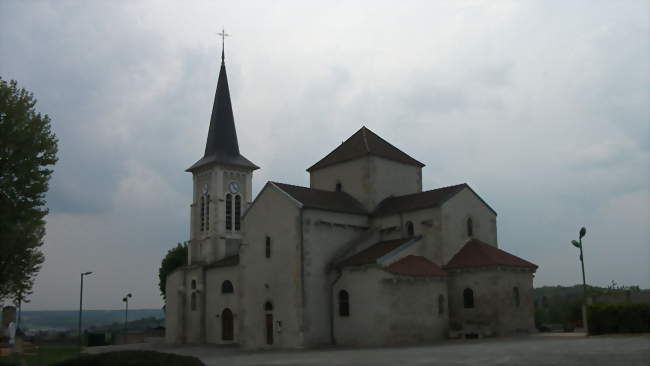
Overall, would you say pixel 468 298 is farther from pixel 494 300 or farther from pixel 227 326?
pixel 227 326

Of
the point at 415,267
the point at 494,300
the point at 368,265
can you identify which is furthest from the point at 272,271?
the point at 494,300

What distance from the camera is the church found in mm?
34156

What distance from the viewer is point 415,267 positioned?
113 feet

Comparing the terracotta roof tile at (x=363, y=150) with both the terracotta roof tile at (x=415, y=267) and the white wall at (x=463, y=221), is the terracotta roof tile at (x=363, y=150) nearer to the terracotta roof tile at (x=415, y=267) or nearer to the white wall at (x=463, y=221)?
the white wall at (x=463, y=221)

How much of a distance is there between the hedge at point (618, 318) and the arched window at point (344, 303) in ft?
42.1

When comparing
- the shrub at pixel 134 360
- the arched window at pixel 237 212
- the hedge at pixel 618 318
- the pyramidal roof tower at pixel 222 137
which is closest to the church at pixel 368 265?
the hedge at pixel 618 318

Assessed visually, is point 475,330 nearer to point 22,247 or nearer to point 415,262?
point 415,262

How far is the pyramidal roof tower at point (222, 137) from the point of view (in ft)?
184

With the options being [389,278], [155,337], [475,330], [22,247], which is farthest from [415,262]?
[155,337]

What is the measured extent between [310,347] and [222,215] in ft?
69.3

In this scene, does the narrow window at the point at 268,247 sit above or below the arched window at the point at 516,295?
above

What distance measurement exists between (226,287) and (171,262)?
24625 mm

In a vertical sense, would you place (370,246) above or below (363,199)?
below

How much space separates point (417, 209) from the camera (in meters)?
38.3
